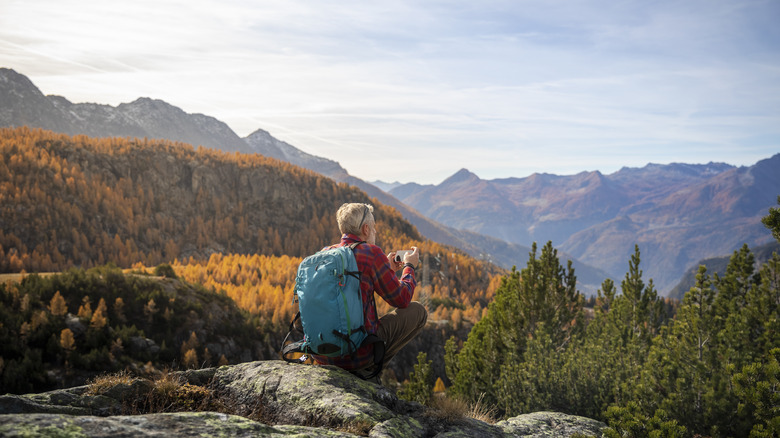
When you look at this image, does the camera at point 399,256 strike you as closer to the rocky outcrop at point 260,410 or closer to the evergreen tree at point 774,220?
the rocky outcrop at point 260,410

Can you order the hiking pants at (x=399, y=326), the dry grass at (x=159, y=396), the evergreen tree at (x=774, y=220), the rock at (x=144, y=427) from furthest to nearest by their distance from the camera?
1. the evergreen tree at (x=774, y=220)
2. the hiking pants at (x=399, y=326)
3. the dry grass at (x=159, y=396)
4. the rock at (x=144, y=427)

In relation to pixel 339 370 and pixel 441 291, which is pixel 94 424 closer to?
pixel 339 370

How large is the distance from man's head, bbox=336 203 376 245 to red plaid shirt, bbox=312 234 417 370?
0.28 ft

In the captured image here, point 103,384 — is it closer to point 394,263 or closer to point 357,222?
point 357,222

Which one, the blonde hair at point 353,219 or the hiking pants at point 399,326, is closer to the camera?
the blonde hair at point 353,219

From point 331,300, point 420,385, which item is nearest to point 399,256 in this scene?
point 331,300

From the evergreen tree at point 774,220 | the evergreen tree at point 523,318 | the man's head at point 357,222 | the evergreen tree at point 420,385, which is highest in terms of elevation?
the evergreen tree at point 774,220

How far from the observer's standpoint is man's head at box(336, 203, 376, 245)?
553cm

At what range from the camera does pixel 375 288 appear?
559 centimetres

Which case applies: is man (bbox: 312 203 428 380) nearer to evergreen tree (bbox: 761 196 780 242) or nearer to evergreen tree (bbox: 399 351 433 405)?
evergreen tree (bbox: 761 196 780 242)

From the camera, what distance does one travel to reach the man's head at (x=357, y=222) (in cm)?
553

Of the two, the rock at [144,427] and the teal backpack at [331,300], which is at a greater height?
the teal backpack at [331,300]

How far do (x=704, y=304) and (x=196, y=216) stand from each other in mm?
105534

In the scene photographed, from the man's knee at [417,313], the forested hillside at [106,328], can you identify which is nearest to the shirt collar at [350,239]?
the man's knee at [417,313]
